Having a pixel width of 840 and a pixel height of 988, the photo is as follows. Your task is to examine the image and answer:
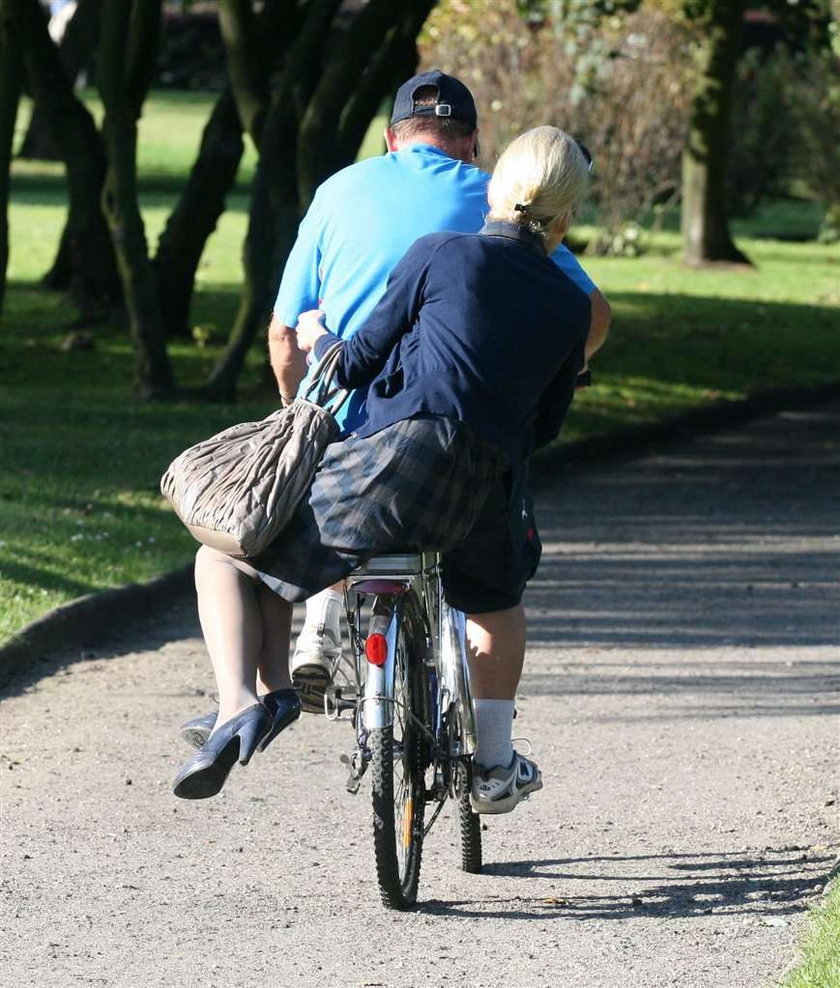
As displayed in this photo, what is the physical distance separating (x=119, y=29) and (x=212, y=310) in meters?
6.30

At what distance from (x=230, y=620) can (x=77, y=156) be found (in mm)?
12679

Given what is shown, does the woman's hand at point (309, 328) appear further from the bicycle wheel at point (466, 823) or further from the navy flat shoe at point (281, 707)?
the bicycle wheel at point (466, 823)

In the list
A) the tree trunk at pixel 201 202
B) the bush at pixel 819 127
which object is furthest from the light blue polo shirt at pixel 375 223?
the bush at pixel 819 127

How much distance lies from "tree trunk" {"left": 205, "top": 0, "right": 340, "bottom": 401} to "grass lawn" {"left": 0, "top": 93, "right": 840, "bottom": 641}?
429mm

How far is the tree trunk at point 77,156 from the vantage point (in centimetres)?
1592

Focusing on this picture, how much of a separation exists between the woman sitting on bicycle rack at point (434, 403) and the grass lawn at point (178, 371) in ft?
11.0

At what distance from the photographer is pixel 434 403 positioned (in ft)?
14.6

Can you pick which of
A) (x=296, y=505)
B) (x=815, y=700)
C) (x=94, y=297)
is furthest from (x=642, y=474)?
(x=296, y=505)

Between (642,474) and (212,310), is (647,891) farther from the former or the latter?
(212,310)

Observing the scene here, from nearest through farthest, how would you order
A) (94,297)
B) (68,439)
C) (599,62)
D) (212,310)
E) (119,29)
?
1. (68,439)
2. (119,29)
3. (94,297)
4. (212,310)
5. (599,62)

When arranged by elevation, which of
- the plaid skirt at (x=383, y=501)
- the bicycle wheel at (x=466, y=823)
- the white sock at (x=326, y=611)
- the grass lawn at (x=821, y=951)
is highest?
the plaid skirt at (x=383, y=501)

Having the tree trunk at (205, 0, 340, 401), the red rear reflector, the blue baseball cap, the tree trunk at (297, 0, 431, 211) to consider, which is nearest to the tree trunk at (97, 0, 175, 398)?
the tree trunk at (205, 0, 340, 401)

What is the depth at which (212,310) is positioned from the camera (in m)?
19.7

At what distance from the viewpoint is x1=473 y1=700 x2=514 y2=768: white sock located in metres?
5.08
